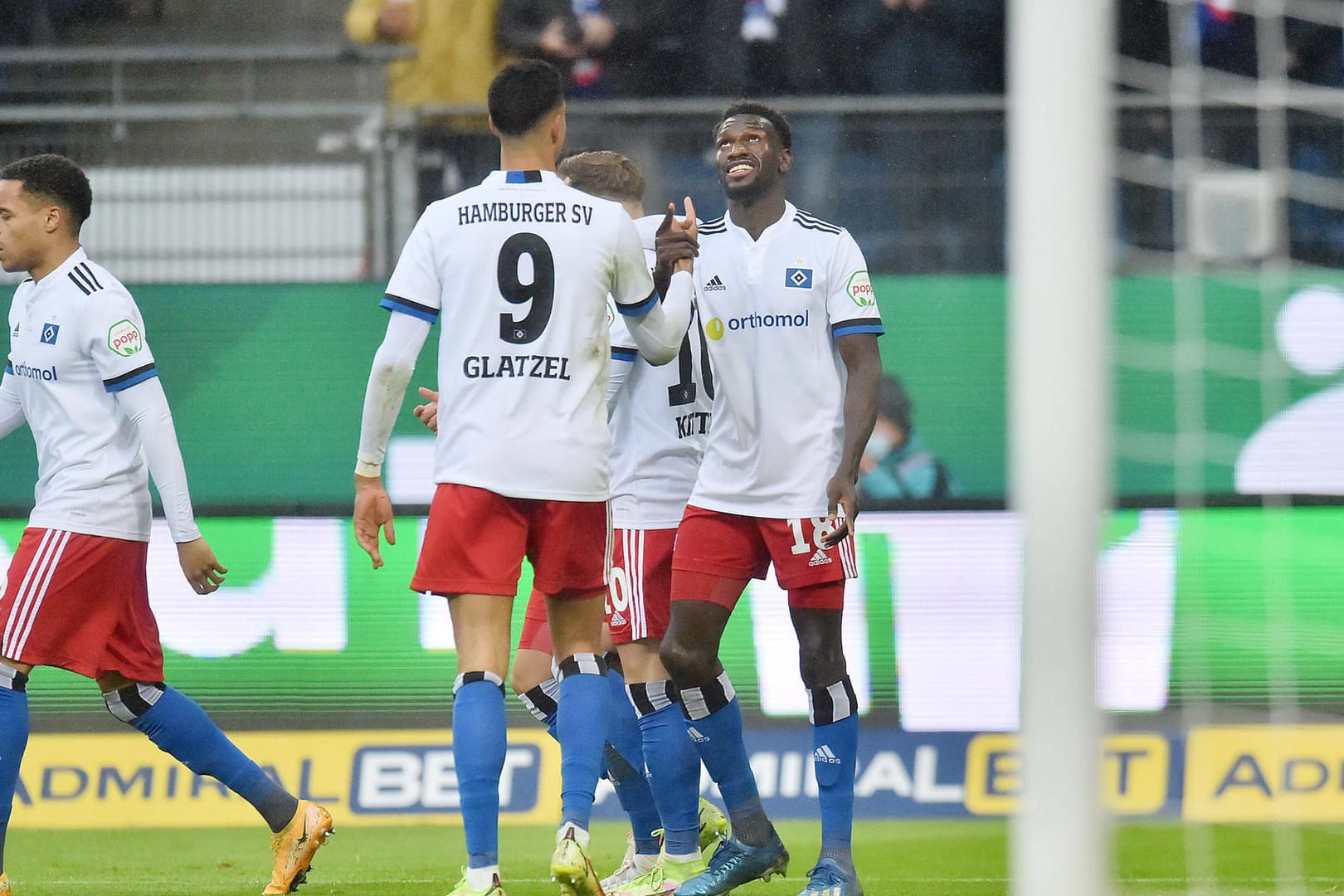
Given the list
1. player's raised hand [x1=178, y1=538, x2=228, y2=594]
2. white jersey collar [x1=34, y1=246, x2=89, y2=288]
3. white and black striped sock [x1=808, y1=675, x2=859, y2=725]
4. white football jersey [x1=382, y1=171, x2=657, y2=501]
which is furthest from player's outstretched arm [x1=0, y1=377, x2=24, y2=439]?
white and black striped sock [x1=808, y1=675, x2=859, y2=725]

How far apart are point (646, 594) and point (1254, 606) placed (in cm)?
315

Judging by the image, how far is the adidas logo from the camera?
4.50 meters

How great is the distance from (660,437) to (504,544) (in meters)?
1.16

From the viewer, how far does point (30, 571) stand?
14.5 feet

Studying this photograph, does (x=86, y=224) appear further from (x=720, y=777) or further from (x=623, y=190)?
(x=720, y=777)

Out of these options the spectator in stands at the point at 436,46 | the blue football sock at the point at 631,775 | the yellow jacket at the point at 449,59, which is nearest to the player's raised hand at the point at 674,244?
the blue football sock at the point at 631,775

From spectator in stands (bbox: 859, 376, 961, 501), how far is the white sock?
393 centimetres

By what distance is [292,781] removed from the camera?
6.91 meters

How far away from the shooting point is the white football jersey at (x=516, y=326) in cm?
388

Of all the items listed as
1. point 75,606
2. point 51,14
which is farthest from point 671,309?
point 51,14

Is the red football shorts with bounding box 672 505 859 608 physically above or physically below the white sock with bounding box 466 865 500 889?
above

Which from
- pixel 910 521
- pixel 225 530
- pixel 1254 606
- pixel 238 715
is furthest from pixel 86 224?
pixel 1254 606

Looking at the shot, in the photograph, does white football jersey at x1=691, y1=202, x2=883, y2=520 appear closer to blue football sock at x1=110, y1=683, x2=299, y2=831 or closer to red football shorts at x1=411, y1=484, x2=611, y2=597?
red football shorts at x1=411, y1=484, x2=611, y2=597

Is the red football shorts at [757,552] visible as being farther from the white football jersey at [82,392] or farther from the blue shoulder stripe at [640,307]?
the white football jersey at [82,392]
